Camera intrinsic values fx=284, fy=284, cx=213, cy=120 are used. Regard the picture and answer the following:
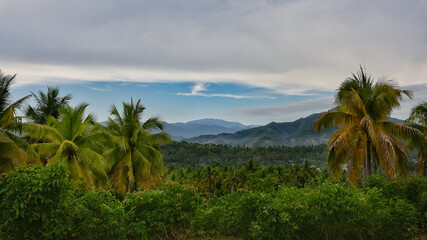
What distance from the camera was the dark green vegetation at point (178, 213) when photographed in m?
6.44

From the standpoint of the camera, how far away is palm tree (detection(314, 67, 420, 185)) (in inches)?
501

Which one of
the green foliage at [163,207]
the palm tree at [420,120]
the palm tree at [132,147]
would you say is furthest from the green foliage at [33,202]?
the palm tree at [420,120]

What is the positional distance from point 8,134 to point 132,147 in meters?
6.37

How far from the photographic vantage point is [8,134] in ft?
41.9

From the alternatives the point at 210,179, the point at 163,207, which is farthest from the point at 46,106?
the point at 210,179

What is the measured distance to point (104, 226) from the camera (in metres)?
7.53

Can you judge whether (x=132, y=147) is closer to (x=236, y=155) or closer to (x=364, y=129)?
(x=364, y=129)

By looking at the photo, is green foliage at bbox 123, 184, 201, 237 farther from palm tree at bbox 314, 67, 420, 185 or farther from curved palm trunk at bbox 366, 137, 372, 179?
curved palm trunk at bbox 366, 137, 372, 179

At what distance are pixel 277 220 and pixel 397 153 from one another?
8.32m

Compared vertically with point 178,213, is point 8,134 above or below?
above

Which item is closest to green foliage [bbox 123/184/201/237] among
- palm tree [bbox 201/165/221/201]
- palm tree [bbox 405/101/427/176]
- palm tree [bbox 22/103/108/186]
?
palm tree [bbox 22/103/108/186]

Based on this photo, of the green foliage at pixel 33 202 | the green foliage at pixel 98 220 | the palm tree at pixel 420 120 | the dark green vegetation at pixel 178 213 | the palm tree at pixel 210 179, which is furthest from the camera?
the palm tree at pixel 210 179

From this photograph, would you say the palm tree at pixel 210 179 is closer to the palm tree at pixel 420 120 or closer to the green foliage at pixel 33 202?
the palm tree at pixel 420 120

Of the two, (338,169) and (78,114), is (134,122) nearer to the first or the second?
(78,114)
